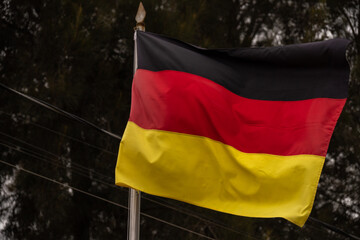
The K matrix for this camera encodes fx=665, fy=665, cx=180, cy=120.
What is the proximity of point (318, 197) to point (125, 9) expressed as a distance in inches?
118

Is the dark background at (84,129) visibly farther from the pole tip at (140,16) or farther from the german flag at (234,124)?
the german flag at (234,124)

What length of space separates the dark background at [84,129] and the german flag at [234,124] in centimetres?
257

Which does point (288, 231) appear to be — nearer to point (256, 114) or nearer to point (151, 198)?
point (151, 198)

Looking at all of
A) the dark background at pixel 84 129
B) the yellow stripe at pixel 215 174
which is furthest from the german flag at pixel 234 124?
the dark background at pixel 84 129

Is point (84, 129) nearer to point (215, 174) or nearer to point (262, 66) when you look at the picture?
point (262, 66)

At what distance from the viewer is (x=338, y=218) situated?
7453 mm

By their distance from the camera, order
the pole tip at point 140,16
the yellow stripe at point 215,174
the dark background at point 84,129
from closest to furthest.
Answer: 1. the yellow stripe at point 215,174
2. the pole tip at point 140,16
3. the dark background at point 84,129

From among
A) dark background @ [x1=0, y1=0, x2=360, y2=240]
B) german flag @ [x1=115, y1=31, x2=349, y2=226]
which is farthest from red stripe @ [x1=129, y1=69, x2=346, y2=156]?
dark background @ [x1=0, y1=0, x2=360, y2=240]

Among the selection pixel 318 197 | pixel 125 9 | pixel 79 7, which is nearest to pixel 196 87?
pixel 79 7

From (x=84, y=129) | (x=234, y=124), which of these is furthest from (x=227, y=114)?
(x=84, y=129)

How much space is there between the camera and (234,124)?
12.8ft

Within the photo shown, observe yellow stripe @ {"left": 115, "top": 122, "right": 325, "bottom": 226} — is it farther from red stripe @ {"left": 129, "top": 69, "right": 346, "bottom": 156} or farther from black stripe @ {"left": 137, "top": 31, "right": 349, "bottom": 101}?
black stripe @ {"left": 137, "top": 31, "right": 349, "bottom": 101}

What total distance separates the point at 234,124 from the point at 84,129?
316 centimetres

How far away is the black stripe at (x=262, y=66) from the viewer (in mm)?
3795
